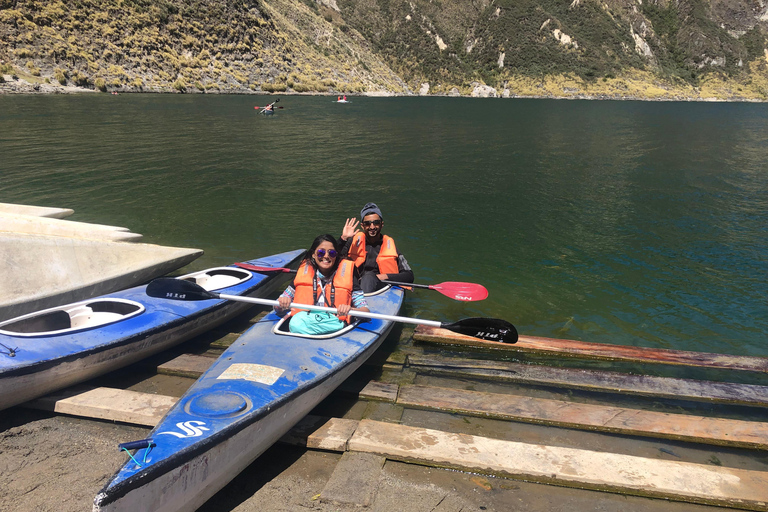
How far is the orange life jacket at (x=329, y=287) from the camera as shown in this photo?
643cm

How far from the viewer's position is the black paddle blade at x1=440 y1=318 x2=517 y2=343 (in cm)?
651

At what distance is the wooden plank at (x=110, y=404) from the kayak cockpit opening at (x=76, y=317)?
928 millimetres

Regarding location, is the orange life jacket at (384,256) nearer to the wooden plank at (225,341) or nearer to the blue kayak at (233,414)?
the blue kayak at (233,414)

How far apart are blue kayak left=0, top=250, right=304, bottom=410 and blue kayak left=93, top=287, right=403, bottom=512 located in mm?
1564

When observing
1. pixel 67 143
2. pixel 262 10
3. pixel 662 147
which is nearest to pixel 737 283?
pixel 662 147

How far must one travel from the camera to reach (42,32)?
6406 cm

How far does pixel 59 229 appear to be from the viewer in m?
10.2

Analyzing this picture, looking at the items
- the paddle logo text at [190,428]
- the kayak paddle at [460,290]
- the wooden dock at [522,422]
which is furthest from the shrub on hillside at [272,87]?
the paddle logo text at [190,428]

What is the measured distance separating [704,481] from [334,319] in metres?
4.60

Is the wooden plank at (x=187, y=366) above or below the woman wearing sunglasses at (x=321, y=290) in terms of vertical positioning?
below

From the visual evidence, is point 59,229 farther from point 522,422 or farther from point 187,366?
point 522,422

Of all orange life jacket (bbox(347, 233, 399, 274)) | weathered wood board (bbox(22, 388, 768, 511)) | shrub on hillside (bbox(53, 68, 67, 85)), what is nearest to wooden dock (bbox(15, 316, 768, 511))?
weathered wood board (bbox(22, 388, 768, 511))

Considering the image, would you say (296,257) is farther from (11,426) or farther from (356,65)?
(356,65)

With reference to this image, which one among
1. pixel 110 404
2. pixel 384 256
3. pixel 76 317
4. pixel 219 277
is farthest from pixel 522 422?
pixel 76 317
